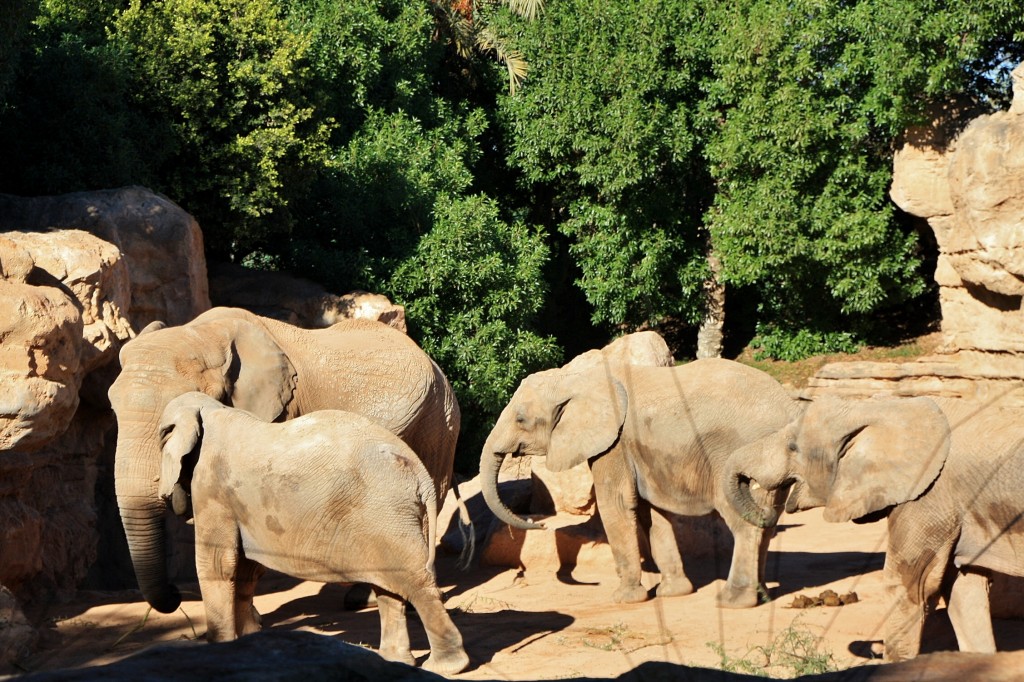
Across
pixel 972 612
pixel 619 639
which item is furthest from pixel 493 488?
pixel 972 612

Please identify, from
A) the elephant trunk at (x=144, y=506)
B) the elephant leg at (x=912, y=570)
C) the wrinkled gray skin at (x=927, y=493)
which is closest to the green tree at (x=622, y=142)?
the elephant trunk at (x=144, y=506)

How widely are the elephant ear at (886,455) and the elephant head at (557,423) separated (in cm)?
294

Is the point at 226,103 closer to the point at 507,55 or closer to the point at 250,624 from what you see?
the point at 507,55

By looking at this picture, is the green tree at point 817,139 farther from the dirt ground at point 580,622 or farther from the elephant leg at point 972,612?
the elephant leg at point 972,612

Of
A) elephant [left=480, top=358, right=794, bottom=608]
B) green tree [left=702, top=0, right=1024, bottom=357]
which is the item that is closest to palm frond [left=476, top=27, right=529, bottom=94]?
green tree [left=702, top=0, right=1024, bottom=357]

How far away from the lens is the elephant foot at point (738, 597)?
8.84 meters

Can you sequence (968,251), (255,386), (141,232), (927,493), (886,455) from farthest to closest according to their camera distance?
(968,251) → (141,232) → (255,386) → (886,455) → (927,493)

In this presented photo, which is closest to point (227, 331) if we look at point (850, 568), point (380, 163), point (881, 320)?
point (850, 568)

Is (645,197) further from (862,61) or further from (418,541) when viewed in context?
(418,541)

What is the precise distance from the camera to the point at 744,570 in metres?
8.91

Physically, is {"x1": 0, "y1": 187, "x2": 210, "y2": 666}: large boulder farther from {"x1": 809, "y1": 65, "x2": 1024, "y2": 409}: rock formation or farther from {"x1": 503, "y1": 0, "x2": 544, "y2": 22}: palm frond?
{"x1": 503, "y1": 0, "x2": 544, "y2": 22}: palm frond

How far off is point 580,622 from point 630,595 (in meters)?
0.84

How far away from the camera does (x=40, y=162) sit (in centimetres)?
1379

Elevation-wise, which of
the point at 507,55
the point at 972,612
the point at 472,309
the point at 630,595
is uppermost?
the point at 507,55
